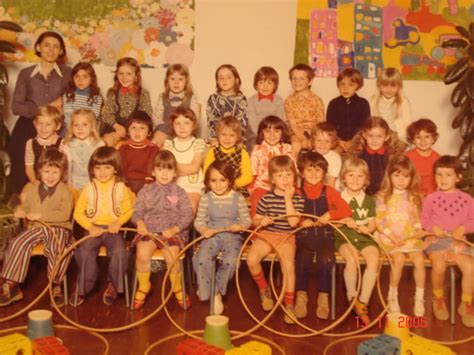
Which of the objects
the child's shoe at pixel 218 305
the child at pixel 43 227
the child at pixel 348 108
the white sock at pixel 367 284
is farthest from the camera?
the child at pixel 348 108

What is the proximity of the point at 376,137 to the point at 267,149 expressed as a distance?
2.91 ft

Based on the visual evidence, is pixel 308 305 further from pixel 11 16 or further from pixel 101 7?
pixel 11 16

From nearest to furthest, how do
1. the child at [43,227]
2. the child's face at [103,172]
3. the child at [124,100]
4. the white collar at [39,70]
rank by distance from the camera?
the child at [43,227] < the child's face at [103,172] < the child at [124,100] < the white collar at [39,70]

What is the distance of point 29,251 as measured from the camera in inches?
210

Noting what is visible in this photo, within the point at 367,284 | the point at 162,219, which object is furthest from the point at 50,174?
the point at 367,284

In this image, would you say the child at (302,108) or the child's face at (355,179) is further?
the child at (302,108)

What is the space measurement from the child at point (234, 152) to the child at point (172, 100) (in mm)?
601

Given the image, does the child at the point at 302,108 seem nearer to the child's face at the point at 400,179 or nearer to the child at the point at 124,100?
the child's face at the point at 400,179

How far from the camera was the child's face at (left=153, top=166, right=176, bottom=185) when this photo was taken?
5414 mm

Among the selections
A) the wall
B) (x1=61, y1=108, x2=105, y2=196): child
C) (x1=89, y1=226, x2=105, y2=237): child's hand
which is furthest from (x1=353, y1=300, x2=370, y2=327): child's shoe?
the wall

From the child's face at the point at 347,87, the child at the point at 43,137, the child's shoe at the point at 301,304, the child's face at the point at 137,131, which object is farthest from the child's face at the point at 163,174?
the child's face at the point at 347,87

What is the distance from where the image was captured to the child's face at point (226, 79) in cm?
624

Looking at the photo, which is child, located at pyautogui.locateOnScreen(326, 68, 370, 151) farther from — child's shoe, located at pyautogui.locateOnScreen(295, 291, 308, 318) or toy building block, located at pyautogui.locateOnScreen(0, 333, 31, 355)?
toy building block, located at pyautogui.locateOnScreen(0, 333, 31, 355)

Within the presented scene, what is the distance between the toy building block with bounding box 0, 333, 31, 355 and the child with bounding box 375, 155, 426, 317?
8.20 ft
